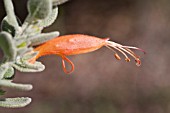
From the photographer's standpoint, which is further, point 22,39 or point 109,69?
point 109,69

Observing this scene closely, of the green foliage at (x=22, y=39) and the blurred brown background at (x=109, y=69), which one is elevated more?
the blurred brown background at (x=109, y=69)

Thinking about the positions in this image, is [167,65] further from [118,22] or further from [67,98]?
[67,98]

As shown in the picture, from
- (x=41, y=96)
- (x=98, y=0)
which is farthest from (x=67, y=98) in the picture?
(x=98, y=0)

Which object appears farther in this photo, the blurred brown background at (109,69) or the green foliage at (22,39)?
the blurred brown background at (109,69)

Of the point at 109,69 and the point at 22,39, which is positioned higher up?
the point at 109,69
